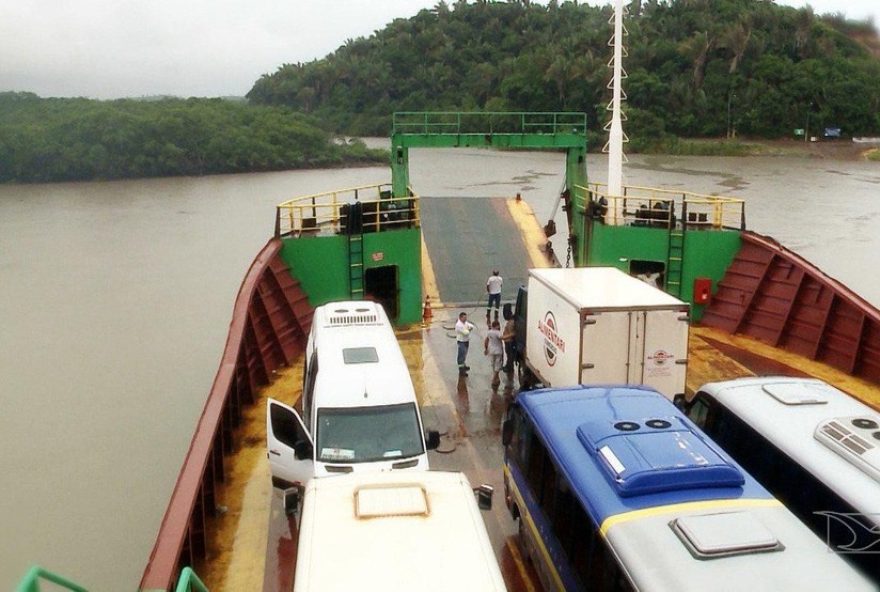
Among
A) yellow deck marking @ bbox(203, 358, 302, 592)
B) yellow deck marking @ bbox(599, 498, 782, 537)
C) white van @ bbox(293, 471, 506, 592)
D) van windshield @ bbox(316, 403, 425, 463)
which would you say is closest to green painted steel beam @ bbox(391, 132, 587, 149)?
yellow deck marking @ bbox(203, 358, 302, 592)

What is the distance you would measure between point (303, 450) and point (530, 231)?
12836 mm

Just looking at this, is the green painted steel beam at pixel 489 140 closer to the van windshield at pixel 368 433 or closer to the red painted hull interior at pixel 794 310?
the red painted hull interior at pixel 794 310

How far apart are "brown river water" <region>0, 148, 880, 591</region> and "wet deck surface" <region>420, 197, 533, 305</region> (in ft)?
19.4

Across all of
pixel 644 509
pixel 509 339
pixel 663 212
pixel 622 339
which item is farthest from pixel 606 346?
pixel 663 212

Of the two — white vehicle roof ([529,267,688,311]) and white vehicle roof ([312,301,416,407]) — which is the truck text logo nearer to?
white vehicle roof ([529,267,688,311])

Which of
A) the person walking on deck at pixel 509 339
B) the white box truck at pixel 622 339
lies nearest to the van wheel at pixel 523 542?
the white box truck at pixel 622 339

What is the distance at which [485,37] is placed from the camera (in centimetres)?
8769

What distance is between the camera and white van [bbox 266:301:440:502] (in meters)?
7.34

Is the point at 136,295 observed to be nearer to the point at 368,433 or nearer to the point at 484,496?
the point at 368,433

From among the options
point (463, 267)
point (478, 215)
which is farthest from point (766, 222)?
point (463, 267)

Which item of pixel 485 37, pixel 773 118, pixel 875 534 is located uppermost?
pixel 485 37

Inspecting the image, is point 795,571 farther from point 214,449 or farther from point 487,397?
point 487,397

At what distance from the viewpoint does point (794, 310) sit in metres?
13.6

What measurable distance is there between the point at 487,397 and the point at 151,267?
69.5 ft
